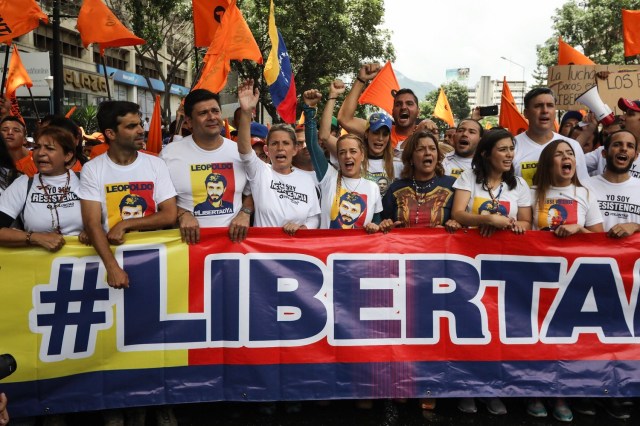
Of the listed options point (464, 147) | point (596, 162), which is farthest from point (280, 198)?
point (596, 162)

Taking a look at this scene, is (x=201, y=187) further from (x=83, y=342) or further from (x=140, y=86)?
(x=140, y=86)

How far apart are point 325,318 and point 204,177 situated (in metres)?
1.30

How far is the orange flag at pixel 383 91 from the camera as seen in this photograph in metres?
7.94

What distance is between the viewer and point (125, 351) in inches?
147

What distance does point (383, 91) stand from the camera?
26.4ft

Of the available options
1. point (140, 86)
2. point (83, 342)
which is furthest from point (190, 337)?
point (140, 86)

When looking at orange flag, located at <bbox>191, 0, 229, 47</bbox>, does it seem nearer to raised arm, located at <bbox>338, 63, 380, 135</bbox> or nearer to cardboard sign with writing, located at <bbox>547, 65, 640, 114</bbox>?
raised arm, located at <bbox>338, 63, 380, 135</bbox>

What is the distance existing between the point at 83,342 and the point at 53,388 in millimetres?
339

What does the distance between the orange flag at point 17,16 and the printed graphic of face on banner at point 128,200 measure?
14.0ft

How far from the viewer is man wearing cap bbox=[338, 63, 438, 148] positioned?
4996 millimetres

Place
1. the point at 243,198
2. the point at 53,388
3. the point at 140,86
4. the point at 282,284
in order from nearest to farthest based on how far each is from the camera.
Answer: the point at 53,388 → the point at 282,284 → the point at 243,198 → the point at 140,86

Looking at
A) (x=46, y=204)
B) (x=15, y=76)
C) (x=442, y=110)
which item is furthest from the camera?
(x=442, y=110)

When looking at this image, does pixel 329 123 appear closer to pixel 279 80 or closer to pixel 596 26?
pixel 279 80

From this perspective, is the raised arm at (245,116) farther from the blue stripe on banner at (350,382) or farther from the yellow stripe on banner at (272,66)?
the blue stripe on banner at (350,382)
